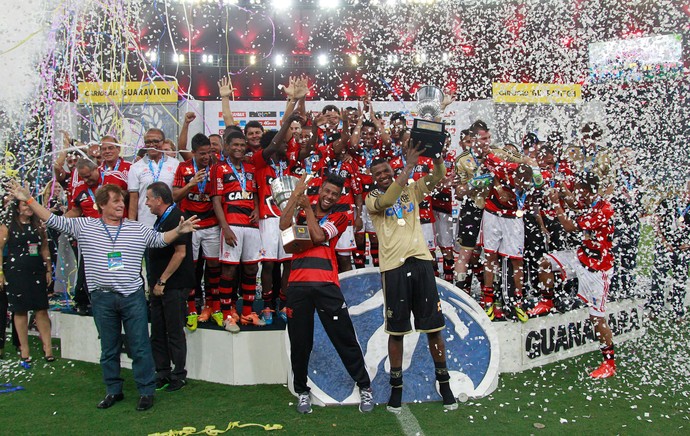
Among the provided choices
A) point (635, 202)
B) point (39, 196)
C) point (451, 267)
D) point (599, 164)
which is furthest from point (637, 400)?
point (39, 196)

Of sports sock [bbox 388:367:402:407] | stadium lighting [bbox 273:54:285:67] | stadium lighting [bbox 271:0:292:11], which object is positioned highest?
stadium lighting [bbox 271:0:292:11]

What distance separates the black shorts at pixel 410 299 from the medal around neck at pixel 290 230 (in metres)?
0.68

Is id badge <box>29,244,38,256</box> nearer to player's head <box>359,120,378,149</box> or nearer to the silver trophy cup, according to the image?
player's head <box>359,120,378,149</box>

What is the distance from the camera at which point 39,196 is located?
7520 millimetres

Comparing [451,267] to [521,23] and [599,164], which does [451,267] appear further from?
[521,23]

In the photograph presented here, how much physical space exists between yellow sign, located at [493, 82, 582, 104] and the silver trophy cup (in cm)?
762

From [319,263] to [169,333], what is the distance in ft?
4.98

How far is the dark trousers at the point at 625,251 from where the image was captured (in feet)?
23.0

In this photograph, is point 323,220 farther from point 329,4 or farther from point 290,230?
point 329,4

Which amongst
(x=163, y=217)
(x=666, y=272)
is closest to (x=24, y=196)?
(x=163, y=217)

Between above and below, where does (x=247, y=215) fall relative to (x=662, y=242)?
above

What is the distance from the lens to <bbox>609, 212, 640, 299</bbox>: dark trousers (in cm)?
701

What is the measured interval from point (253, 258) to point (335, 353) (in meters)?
1.25

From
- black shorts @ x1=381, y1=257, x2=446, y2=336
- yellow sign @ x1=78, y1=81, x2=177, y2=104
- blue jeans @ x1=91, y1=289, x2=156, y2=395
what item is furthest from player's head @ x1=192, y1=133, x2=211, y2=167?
yellow sign @ x1=78, y1=81, x2=177, y2=104
